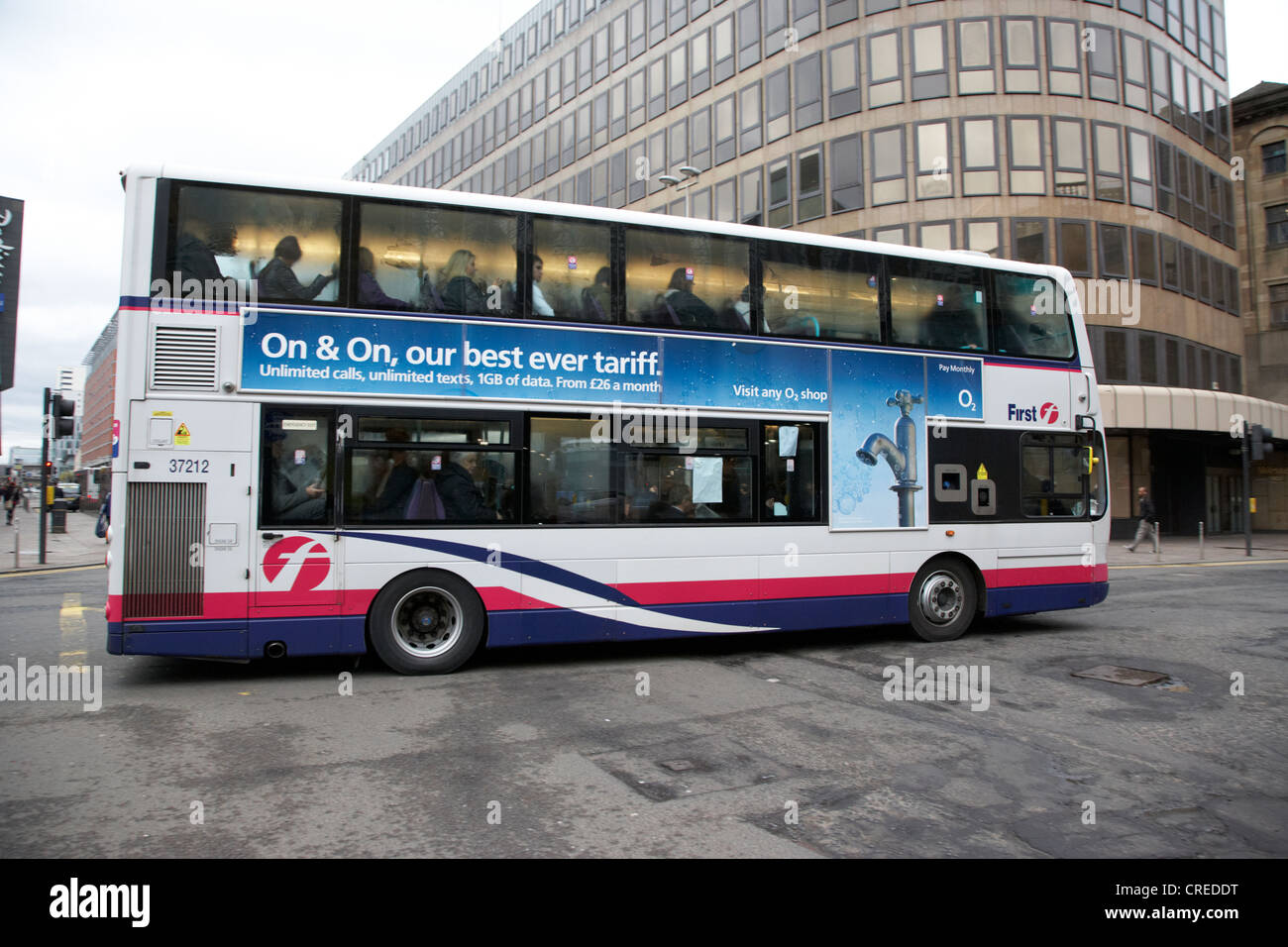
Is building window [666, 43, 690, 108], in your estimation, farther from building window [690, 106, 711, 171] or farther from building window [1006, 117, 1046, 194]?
building window [1006, 117, 1046, 194]

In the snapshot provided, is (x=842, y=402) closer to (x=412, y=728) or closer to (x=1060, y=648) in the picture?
(x=1060, y=648)

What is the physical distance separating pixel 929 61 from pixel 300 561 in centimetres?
2773

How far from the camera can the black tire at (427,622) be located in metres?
7.58

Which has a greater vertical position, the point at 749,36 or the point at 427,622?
the point at 749,36

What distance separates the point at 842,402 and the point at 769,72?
25862 millimetres

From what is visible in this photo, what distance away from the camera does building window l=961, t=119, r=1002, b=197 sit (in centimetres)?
2755

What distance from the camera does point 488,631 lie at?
7836 millimetres

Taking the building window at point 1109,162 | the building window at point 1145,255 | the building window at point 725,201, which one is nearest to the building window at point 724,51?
the building window at point 725,201

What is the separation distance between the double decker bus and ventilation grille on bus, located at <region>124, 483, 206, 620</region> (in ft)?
0.06

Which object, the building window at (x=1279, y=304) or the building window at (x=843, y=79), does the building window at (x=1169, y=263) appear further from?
the building window at (x=843, y=79)

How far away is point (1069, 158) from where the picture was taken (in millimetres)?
27812

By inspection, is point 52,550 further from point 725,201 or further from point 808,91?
point 808,91

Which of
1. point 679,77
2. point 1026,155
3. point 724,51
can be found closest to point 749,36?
point 724,51
